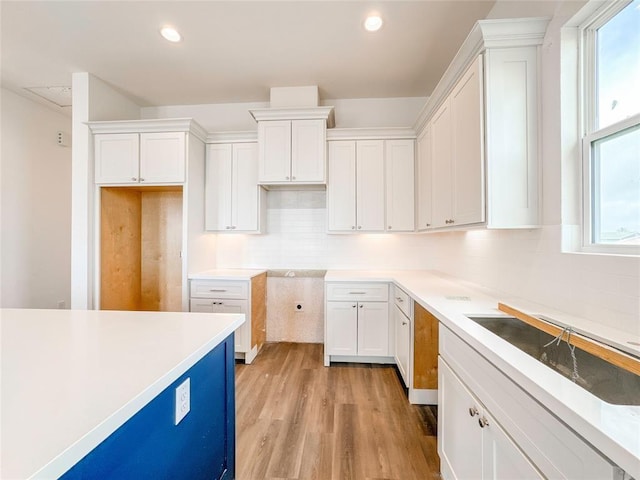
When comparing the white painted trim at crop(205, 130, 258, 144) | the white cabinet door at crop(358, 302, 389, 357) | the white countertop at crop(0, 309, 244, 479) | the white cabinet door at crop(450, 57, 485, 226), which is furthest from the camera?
the white painted trim at crop(205, 130, 258, 144)

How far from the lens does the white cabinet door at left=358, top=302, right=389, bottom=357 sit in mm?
2713

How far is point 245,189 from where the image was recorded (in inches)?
122

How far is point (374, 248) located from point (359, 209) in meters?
0.58

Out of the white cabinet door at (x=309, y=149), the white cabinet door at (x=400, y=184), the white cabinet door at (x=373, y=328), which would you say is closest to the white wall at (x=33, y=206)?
the white cabinet door at (x=309, y=149)

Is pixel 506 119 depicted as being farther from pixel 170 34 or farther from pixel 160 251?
pixel 160 251

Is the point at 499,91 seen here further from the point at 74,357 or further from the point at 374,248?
the point at 74,357

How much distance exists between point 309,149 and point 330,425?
2.45m

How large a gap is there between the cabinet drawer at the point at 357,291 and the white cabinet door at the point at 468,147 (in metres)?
1.05

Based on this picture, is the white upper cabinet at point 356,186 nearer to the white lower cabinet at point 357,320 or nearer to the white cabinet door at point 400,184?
the white cabinet door at point 400,184

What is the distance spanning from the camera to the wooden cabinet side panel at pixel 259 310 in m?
2.91

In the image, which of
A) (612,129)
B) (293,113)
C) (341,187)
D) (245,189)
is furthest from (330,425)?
(293,113)

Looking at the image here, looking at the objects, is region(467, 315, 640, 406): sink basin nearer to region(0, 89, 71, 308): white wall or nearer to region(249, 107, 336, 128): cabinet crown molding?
region(249, 107, 336, 128): cabinet crown molding

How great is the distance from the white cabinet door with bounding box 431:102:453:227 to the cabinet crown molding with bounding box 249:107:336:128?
1.08 meters

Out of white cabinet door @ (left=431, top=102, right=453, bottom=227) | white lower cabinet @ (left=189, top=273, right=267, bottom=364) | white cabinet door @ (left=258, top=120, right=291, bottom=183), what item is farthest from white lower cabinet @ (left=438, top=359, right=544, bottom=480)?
white cabinet door @ (left=258, top=120, right=291, bottom=183)
